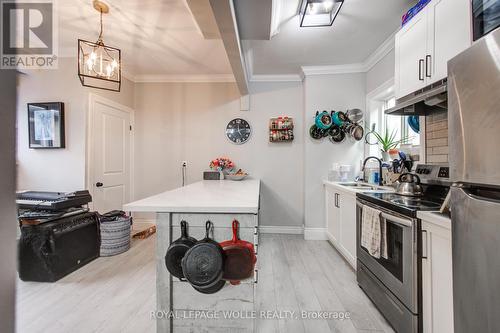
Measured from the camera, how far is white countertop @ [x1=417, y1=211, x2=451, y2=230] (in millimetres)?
1133

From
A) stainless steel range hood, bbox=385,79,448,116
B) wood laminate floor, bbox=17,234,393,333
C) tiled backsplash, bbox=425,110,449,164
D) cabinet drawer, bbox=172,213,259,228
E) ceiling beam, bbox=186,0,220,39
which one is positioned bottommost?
wood laminate floor, bbox=17,234,393,333

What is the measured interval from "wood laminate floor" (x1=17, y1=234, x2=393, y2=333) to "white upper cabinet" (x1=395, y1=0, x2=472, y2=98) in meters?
1.87

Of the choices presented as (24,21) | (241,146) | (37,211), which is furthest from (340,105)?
(37,211)

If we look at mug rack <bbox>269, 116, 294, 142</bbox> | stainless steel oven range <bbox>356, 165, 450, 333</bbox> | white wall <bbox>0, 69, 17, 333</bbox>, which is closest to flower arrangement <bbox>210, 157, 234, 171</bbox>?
mug rack <bbox>269, 116, 294, 142</bbox>

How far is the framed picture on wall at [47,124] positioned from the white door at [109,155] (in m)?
0.35

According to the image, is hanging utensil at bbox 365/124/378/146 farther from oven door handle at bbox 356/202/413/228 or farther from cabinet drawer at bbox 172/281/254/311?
cabinet drawer at bbox 172/281/254/311

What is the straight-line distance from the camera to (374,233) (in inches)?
66.1

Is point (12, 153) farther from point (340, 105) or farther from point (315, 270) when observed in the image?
point (340, 105)

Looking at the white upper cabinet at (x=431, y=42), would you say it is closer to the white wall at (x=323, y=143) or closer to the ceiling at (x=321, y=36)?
the ceiling at (x=321, y=36)

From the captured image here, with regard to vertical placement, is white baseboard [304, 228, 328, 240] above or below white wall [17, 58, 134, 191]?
below

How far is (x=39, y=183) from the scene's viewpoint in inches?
114

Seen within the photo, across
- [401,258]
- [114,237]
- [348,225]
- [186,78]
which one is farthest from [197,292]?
[186,78]

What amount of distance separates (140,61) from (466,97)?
3673 millimetres

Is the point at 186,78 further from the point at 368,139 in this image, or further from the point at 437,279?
the point at 437,279
